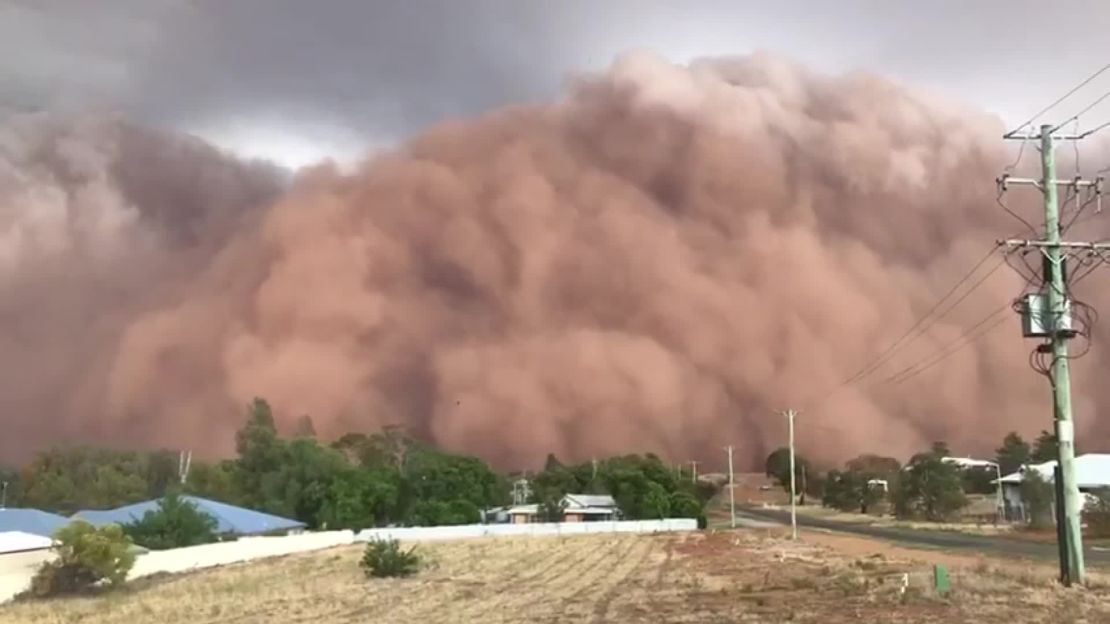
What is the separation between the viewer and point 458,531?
2206 inches

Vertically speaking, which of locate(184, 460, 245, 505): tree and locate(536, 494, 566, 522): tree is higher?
locate(184, 460, 245, 505): tree

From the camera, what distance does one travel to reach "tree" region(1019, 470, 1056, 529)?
54.2m

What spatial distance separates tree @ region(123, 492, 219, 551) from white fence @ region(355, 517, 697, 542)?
10.2 m

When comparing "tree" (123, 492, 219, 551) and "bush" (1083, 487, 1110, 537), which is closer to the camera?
"tree" (123, 492, 219, 551)

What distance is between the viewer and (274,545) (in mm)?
42438

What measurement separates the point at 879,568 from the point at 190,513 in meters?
26.9

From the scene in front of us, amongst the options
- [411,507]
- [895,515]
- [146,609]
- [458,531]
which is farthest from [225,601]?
[895,515]

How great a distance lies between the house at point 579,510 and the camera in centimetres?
7356

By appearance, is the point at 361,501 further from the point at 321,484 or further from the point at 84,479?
the point at 84,479

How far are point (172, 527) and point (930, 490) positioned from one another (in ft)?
158

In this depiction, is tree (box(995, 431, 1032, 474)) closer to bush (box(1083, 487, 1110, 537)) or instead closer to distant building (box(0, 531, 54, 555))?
bush (box(1083, 487, 1110, 537))

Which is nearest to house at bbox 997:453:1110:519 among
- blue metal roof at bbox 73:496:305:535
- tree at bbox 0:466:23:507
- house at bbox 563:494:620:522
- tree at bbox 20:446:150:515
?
house at bbox 563:494:620:522

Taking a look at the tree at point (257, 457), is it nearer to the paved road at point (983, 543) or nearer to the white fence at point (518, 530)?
the white fence at point (518, 530)

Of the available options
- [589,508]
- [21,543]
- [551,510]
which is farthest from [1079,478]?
[21,543]
